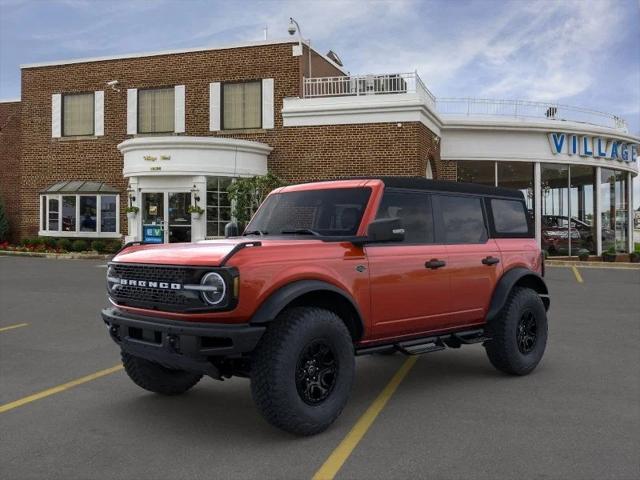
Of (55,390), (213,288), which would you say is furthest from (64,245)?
(213,288)

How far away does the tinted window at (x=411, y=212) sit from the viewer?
5.35 meters

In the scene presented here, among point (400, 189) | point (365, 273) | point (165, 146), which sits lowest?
point (365, 273)

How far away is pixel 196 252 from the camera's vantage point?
4.34m

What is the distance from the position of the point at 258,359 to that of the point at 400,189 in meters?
2.11

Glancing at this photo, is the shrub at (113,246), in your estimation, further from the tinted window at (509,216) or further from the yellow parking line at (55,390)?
the tinted window at (509,216)

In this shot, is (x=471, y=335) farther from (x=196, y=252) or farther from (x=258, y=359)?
(x=196, y=252)

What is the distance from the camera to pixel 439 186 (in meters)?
5.82

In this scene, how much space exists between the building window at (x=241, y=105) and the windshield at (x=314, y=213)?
17564mm

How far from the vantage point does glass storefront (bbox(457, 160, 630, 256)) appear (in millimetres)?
24250

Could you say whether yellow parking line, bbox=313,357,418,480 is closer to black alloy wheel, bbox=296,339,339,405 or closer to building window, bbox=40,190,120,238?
black alloy wheel, bbox=296,339,339,405

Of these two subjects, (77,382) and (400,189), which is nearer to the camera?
(400,189)

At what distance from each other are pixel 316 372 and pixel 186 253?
4.20 feet

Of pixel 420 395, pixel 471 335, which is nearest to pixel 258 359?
pixel 420 395

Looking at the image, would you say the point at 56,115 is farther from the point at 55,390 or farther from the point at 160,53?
the point at 55,390
